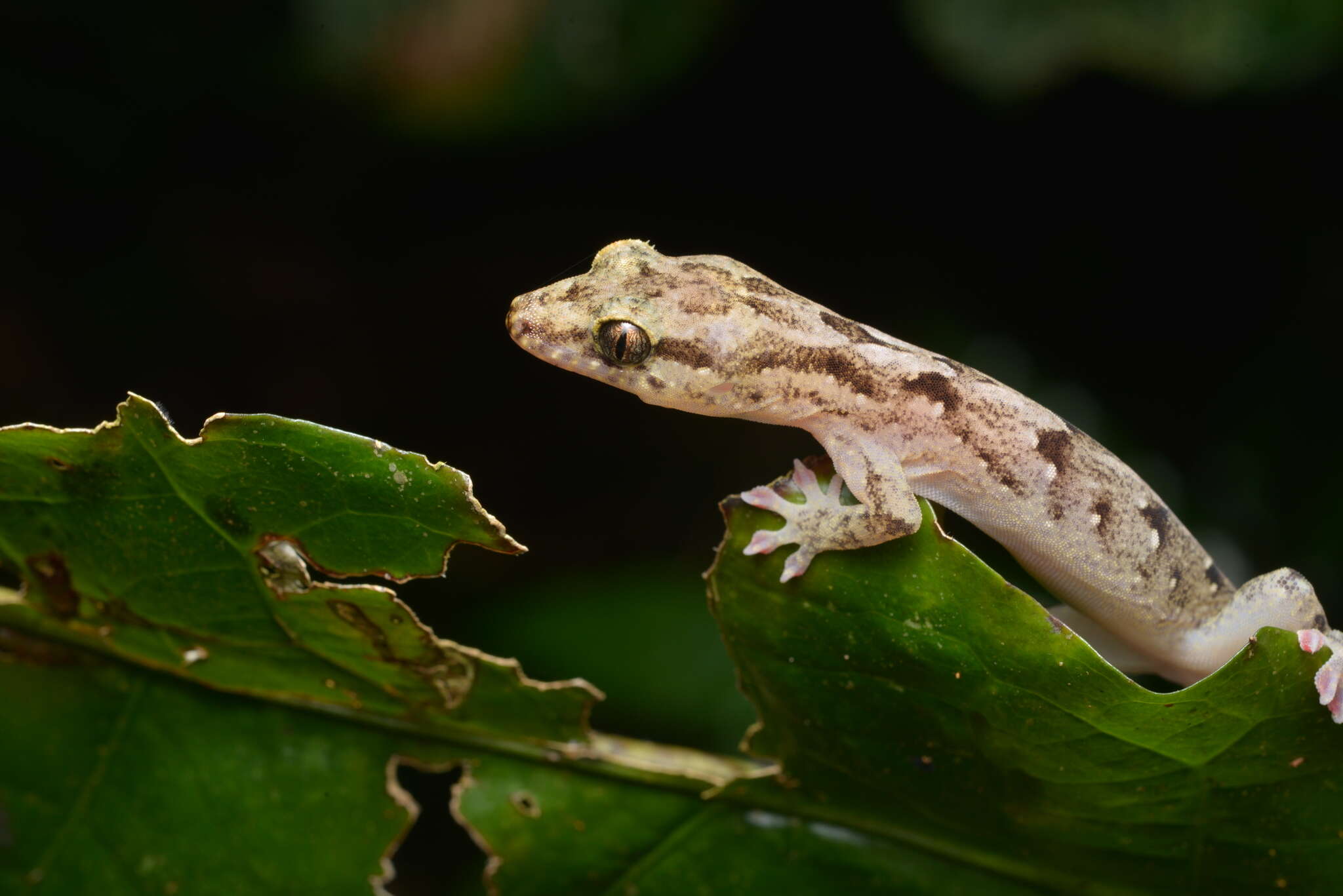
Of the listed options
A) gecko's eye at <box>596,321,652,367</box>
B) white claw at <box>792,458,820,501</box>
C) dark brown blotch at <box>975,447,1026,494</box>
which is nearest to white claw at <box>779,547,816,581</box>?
white claw at <box>792,458,820,501</box>

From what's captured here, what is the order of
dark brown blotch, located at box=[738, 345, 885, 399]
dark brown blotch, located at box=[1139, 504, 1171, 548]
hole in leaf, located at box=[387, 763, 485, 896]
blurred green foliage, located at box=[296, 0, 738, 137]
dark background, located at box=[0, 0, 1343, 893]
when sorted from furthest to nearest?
hole in leaf, located at box=[387, 763, 485, 896] → dark background, located at box=[0, 0, 1343, 893] → blurred green foliage, located at box=[296, 0, 738, 137] → dark brown blotch, located at box=[1139, 504, 1171, 548] → dark brown blotch, located at box=[738, 345, 885, 399]

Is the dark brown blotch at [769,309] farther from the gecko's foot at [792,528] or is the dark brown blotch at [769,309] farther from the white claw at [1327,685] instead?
the white claw at [1327,685]

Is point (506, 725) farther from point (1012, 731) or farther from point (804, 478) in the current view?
point (1012, 731)

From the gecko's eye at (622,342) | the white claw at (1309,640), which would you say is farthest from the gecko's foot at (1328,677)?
the gecko's eye at (622,342)

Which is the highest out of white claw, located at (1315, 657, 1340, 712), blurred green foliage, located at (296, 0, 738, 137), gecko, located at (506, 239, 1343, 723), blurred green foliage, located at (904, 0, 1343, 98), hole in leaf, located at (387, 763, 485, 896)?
blurred green foliage, located at (904, 0, 1343, 98)

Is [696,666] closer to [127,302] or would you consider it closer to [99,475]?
[99,475]

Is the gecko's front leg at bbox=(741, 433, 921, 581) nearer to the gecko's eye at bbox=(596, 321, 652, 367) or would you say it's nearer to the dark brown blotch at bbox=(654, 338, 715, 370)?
the dark brown blotch at bbox=(654, 338, 715, 370)

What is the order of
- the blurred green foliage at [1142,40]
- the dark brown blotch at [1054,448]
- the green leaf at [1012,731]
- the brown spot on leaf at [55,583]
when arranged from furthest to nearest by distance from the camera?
the blurred green foliage at [1142,40], the dark brown blotch at [1054,448], the brown spot on leaf at [55,583], the green leaf at [1012,731]
